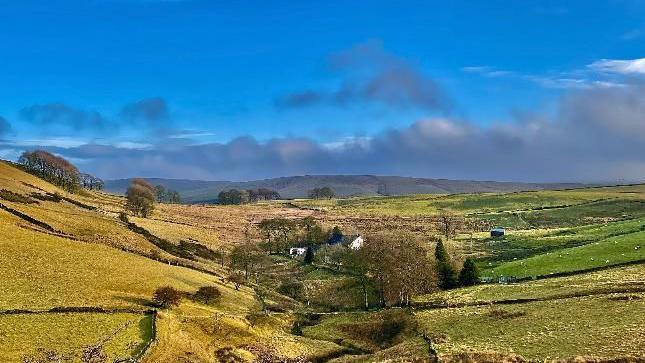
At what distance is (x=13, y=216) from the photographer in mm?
84562

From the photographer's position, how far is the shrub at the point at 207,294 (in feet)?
225

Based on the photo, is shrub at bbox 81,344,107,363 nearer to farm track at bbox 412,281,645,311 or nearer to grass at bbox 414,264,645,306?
farm track at bbox 412,281,645,311

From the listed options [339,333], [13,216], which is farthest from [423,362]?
[13,216]

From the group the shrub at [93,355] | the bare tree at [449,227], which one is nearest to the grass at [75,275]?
the shrub at [93,355]

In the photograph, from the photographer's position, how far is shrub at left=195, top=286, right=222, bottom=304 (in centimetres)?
6869

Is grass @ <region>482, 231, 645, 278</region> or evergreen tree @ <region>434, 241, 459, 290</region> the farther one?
evergreen tree @ <region>434, 241, 459, 290</region>

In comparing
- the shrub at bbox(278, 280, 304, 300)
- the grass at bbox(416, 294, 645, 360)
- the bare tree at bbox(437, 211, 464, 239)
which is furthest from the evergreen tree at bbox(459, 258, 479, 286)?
the bare tree at bbox(437, 211, 464, 239)

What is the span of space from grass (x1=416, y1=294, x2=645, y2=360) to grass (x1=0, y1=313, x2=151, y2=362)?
2755cm

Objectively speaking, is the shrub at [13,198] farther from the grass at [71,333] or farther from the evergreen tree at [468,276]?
the evergreen tree at [468,276]

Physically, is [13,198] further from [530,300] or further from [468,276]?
[530,300]

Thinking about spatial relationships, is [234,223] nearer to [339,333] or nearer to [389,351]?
[339,333]

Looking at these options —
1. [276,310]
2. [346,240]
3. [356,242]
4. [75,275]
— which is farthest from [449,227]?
[75,275]

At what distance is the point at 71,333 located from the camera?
158 feet

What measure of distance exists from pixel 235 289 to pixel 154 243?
32.1m
